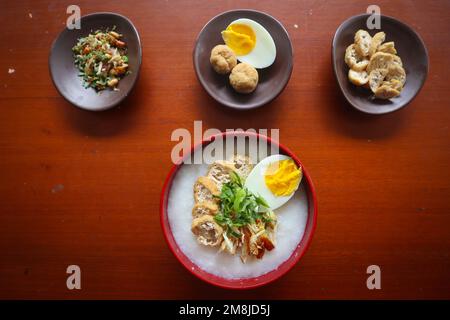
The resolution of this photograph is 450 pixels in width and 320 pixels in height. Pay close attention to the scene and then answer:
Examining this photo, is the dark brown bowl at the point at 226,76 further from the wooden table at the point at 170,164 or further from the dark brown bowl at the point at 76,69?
the dark brown bowl at the point at 76,69

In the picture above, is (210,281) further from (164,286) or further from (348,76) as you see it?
(348,76)

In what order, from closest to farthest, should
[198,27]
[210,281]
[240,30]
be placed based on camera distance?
1. [210,281]
2. [240,30]
3. [198,27]

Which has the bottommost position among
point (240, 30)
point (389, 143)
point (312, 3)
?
point (389, 143)

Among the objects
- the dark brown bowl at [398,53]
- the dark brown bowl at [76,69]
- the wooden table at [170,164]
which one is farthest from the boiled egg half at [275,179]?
the dark brown bowl at [76,69]

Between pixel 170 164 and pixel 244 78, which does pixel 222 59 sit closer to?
pixel 244 78

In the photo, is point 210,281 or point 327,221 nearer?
point 210,281

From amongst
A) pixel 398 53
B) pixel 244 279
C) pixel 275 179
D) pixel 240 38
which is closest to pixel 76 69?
pixel 240 38
